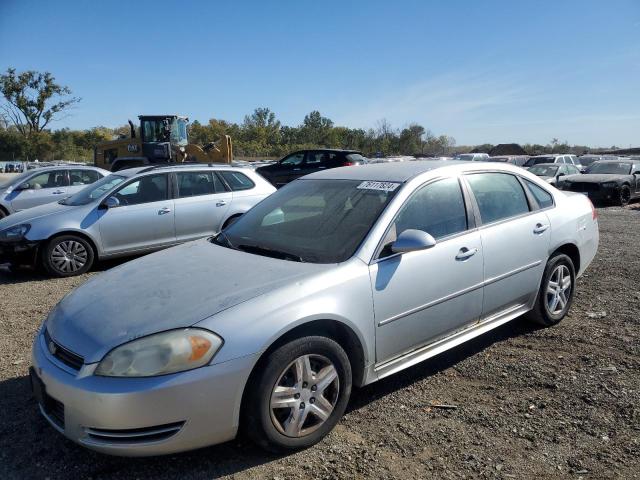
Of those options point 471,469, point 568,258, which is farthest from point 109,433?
point 568,258

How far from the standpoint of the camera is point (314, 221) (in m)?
3.61

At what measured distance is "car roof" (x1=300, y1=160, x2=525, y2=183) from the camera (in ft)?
12.1

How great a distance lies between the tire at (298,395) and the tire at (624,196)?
15907 mm

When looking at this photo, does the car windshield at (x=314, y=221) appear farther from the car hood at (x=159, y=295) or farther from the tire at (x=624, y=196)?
the tire at (x=624, y=196)

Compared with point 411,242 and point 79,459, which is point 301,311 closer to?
point 411,242

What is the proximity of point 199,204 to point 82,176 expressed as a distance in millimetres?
5347

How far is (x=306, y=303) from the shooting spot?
2725 mm

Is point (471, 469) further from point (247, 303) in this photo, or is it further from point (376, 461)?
point (247, 303)

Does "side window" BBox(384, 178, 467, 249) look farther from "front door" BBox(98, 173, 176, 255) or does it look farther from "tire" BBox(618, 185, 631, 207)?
"tire" BBox(618, 185, 631, 207)

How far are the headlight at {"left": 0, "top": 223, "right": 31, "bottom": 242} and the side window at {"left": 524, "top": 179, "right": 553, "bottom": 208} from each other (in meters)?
6.30

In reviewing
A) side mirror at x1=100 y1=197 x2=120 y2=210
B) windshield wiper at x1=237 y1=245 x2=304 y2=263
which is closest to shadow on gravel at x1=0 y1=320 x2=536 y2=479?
windshield wiper at x1=237 y1=245 x2=304 y2=263

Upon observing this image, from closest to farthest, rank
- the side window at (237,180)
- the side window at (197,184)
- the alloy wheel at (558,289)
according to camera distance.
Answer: the alloy wheel at (558,289)
the side window at (197,184)
the side window at (237,180)

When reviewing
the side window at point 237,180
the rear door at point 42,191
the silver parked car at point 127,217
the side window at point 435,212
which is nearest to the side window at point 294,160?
the rear door at point 42,191

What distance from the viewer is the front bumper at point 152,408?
2355 millimetres
